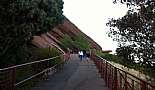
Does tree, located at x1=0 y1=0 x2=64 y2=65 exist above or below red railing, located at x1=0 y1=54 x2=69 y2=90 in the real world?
above

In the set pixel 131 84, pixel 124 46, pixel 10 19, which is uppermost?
pixel 10 19

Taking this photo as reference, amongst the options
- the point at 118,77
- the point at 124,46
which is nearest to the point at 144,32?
the point at 124,46

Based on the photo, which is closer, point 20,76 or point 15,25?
Answer: point 20,76

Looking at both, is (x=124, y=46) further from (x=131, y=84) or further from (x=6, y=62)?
(x=131, y=84)

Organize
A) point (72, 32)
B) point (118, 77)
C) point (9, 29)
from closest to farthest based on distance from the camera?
point (118, 77) → point (9, 29) → point (72, 32)

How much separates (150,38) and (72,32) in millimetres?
96175

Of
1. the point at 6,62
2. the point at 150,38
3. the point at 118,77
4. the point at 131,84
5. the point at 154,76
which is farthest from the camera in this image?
the point at 6,62

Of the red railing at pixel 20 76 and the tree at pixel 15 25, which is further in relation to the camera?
the tree at pixel 15 25

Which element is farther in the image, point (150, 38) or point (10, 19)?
point (10, 19)

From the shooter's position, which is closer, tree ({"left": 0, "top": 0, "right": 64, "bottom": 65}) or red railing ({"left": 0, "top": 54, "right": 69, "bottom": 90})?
red railing ({"left": 0, "top": 54, "right": 69, "bottom": 90})

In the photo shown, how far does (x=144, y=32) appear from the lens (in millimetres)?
19156

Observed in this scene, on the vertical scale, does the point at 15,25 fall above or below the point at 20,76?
above

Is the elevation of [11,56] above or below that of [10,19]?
below

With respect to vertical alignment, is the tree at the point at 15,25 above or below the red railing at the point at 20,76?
above
